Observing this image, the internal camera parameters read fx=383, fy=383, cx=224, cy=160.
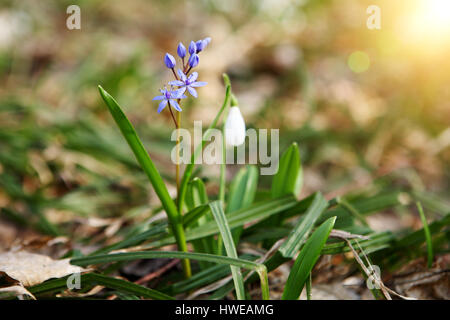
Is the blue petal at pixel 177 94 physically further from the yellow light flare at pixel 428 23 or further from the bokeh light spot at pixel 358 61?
the bokeh light spot at pixel 358 61

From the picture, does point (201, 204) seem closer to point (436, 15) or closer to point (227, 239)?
point (227, 239)

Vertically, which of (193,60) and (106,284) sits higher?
(193,60)

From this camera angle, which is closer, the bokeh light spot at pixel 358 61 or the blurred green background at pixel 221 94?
the blurred green background at pixel 221 94

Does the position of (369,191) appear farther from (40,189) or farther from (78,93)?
(78,93)

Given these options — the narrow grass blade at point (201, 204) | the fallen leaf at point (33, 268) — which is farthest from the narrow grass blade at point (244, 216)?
the fallen leaf at point (33, 268)

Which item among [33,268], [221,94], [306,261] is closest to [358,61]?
[221,94]

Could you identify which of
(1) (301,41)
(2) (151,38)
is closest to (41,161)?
(2) (151,38)
